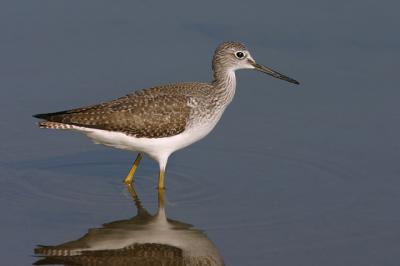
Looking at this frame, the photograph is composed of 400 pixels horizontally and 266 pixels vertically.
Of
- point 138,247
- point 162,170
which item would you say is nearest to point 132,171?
point 162,170

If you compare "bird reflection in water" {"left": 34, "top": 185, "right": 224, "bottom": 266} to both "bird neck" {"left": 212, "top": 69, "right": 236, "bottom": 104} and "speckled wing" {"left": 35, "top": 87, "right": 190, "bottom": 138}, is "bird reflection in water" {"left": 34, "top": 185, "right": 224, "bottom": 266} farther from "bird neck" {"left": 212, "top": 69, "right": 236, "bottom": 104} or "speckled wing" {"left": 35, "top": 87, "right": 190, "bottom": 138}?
"bird neck" {"left": 212, "top": 69, "right": 236, "bottom": 104}

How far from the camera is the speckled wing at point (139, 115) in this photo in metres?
12.5

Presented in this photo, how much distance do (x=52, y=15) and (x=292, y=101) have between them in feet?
16.1

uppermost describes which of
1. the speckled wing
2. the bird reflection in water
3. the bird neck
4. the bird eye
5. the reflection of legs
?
the bird eye

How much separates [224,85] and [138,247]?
11.7 feet

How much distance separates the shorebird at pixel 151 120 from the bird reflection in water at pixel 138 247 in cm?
134

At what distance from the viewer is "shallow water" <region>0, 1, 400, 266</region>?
11281 mm

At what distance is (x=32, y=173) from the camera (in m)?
12.9

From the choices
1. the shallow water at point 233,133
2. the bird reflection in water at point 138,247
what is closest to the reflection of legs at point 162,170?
the shallow water at point 233,133

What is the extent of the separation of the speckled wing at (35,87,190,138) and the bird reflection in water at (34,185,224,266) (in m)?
1.45

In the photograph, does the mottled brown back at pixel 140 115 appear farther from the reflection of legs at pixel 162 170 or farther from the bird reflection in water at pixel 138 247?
the bird reflection in water at pixel 138 247

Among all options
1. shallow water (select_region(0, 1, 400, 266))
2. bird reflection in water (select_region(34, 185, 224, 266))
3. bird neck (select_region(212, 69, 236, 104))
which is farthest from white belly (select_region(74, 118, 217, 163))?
bird reflection in water (select_region(34, 185, 224, 266))

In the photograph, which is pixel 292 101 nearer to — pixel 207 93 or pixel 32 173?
pixel 207 93

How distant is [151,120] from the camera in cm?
1281
